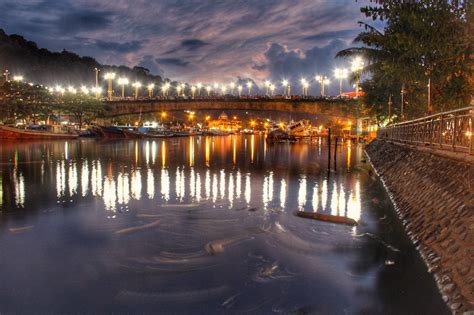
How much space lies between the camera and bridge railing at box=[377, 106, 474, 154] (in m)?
14.7

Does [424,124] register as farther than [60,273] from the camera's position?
Yes

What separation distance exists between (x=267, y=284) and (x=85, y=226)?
8016 mm

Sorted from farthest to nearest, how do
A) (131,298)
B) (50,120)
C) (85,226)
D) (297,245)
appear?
(50,120) → (85,226) → (297,245) → (131,298)

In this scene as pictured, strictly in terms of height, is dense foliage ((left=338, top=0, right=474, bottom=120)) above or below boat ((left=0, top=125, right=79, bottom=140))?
above

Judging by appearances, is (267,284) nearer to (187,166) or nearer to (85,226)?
(85,226)

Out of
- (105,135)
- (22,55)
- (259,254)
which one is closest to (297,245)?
(259,254)

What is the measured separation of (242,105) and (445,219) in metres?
93.6

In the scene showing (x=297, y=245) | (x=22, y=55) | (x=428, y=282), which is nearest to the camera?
(x=428, y=282)

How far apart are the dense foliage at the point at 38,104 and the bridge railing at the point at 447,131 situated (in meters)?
82.2

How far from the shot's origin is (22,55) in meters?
168

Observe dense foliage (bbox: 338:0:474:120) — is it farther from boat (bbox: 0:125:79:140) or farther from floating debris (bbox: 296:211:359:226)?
boat (bbox: 0:125:79:140)

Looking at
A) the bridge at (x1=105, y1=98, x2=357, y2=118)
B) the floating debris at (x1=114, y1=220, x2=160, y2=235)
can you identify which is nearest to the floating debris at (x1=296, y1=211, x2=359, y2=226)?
the floating debris at (x1=114, y1=220, x2=160, y2=235)

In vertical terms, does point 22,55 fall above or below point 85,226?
above

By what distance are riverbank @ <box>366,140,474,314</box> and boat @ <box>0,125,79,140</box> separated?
82.2 metres
